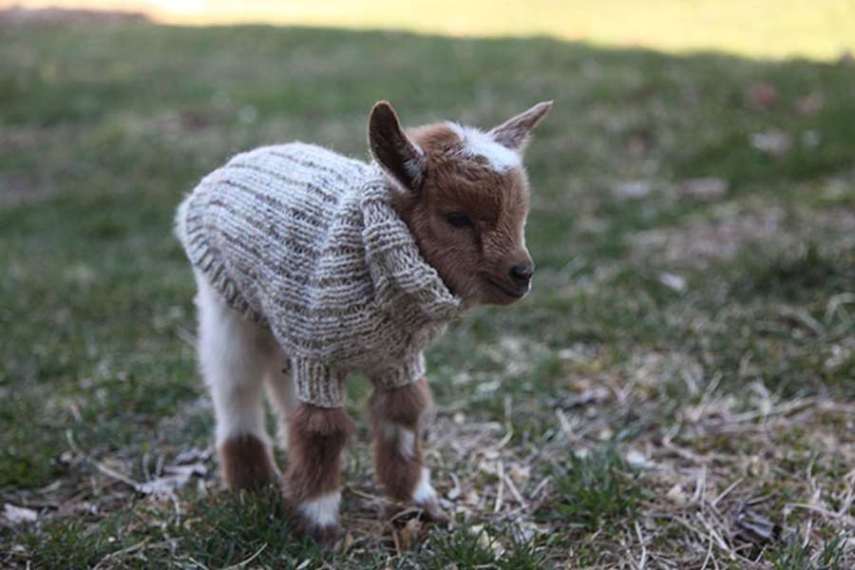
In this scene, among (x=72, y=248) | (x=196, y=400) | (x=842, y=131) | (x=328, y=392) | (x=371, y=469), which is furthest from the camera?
(x=842, y=131)

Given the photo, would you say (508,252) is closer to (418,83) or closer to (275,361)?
(275,361)

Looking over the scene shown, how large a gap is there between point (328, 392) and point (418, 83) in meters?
6.60

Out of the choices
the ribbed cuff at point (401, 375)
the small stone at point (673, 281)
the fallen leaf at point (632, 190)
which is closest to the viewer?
the ribbed cuff at point (401, 375)

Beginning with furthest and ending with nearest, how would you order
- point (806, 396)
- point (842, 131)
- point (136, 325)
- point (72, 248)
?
point (842, 131) < point (72, 248) < point (136, 325) < point (806, 396)

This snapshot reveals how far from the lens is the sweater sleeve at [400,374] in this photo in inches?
107

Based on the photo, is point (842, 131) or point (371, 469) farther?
point (842, 131)

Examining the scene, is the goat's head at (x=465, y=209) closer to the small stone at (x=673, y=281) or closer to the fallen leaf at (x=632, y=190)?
the small stone at (x=673, y=281)

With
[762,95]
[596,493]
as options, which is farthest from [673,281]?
[762,95]

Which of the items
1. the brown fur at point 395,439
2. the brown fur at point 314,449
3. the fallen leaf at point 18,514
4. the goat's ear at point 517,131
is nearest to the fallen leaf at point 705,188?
the goat's ear at point 517,131

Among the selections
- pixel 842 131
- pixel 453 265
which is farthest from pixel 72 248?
pixel 842 131

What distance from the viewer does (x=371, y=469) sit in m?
3.31

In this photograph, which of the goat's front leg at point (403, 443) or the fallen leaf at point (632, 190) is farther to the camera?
the fallen leaf at point (632, 190)

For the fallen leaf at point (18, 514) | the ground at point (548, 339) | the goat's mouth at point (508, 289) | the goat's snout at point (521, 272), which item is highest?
the goat's snout at point (521, 272)

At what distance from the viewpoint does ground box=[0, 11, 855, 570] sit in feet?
9.30
